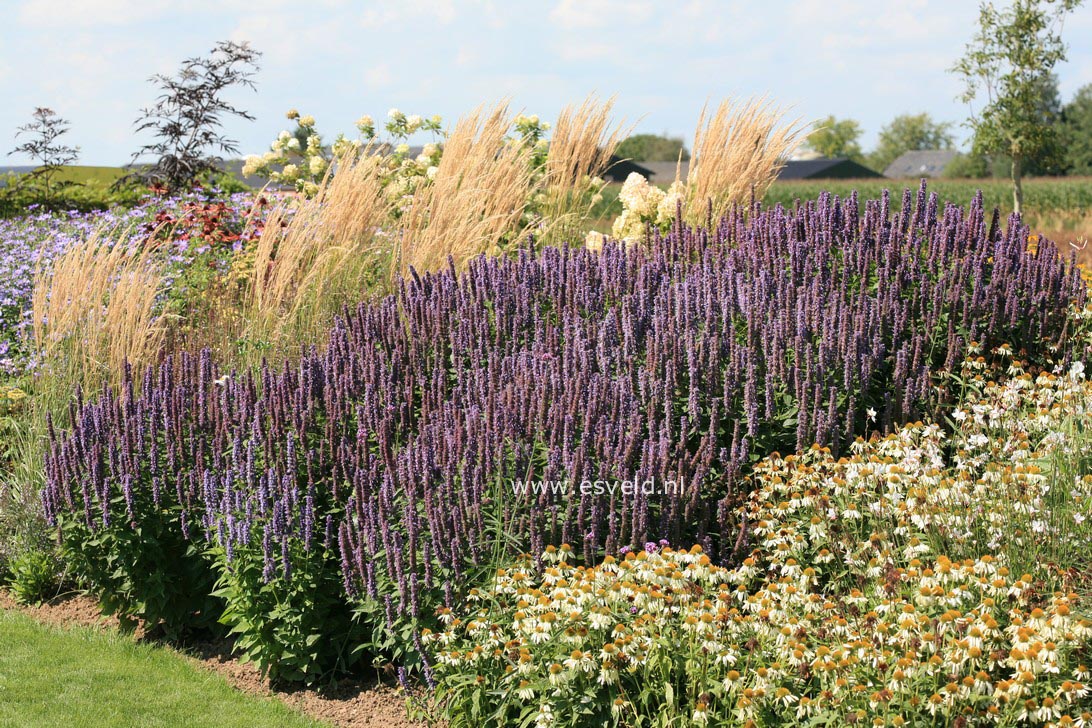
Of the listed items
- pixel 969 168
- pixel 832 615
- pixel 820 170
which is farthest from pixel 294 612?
pixel 969 168

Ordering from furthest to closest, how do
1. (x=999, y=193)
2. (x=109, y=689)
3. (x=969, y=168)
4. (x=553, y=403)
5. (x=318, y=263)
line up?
(x=969, y=168), (x=999, y=193), (x=318, y=263), (x=109, y=689), (x=553, y=403)

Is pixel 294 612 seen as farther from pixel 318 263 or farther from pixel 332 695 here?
pixel 318 263

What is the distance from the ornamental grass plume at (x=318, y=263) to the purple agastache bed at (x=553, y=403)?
1139 millimetres

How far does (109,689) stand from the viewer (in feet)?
17.8

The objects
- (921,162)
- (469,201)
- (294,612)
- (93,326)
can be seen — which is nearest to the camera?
(294,612)

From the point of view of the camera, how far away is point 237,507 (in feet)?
16.8

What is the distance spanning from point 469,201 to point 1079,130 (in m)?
91.1

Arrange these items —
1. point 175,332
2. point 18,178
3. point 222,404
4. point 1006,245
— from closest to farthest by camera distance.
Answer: point 222,404, point 1006,245, point 175,332, point 18,178

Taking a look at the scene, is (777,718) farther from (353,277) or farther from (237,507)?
(353,277)

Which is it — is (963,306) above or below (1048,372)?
above

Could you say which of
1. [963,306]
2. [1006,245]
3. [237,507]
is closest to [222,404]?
[237,507]

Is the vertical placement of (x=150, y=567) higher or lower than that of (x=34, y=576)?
higher

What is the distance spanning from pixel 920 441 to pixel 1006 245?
6.52ft

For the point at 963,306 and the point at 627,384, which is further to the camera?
the point at 963,306
